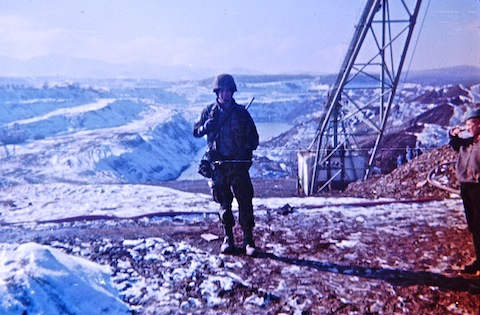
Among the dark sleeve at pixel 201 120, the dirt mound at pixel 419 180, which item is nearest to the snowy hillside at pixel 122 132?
the dirt mound at pixel 419 180

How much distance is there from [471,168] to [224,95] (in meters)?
2.48

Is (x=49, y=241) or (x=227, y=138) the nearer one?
(x=227, y=138)

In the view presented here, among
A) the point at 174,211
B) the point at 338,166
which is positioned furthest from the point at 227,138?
the point at 338,166

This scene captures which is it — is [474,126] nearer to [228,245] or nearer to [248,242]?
[248,242]

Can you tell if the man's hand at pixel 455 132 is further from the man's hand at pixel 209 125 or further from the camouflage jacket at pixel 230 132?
the man's hand at pixel 209 125

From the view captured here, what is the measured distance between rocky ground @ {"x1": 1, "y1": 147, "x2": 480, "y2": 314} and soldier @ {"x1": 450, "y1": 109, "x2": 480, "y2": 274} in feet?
1.79

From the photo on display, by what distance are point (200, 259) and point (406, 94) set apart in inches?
1392

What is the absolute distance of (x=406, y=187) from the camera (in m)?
8.00

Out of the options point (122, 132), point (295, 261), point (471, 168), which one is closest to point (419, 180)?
point (471, 168)

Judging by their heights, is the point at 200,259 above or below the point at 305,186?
above

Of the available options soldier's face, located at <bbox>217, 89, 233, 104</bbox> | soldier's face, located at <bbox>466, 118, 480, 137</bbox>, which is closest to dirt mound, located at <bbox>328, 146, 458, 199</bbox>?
soldier's face, located at <bbox>466, 118, 480, 137</bbox>

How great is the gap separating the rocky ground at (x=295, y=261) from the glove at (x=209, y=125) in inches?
55.6

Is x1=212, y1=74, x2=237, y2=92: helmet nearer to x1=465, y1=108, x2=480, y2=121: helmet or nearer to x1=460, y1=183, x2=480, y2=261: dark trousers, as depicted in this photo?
x1=465, y1=108, x2=480, y2=121: helmet

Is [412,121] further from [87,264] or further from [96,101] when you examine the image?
[87,264]
